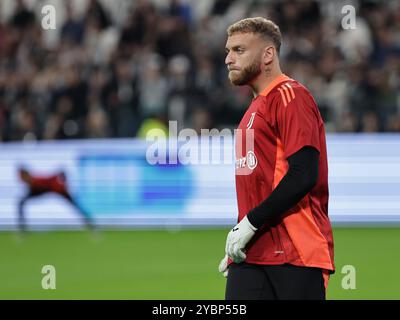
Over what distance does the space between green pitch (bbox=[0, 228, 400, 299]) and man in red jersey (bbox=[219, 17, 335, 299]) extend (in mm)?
3690

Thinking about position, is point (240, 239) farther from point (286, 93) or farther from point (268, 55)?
point (268, 55)

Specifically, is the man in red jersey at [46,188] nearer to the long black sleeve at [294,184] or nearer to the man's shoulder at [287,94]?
the man's shoulder at [287,94]

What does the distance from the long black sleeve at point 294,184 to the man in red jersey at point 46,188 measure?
796 cm

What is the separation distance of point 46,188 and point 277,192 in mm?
8086

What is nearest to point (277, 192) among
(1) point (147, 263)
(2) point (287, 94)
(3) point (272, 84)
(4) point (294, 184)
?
(4) point (294, 184)

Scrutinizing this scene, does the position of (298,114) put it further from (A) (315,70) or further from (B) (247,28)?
(A) (315,70)

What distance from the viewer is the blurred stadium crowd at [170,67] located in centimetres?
1543

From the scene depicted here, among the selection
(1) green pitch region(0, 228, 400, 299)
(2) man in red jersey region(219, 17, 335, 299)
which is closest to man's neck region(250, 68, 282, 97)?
(2) man in red jersey region(219, 17, 335, 299)

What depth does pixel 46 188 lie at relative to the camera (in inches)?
502

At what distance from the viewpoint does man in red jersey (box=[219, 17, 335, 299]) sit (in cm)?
504

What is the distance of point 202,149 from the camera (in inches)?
526

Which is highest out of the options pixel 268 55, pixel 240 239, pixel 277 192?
pixel 268 55

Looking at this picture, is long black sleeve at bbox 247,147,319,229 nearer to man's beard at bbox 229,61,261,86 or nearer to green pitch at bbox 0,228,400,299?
man's beard at bbox 229,61,261,86
